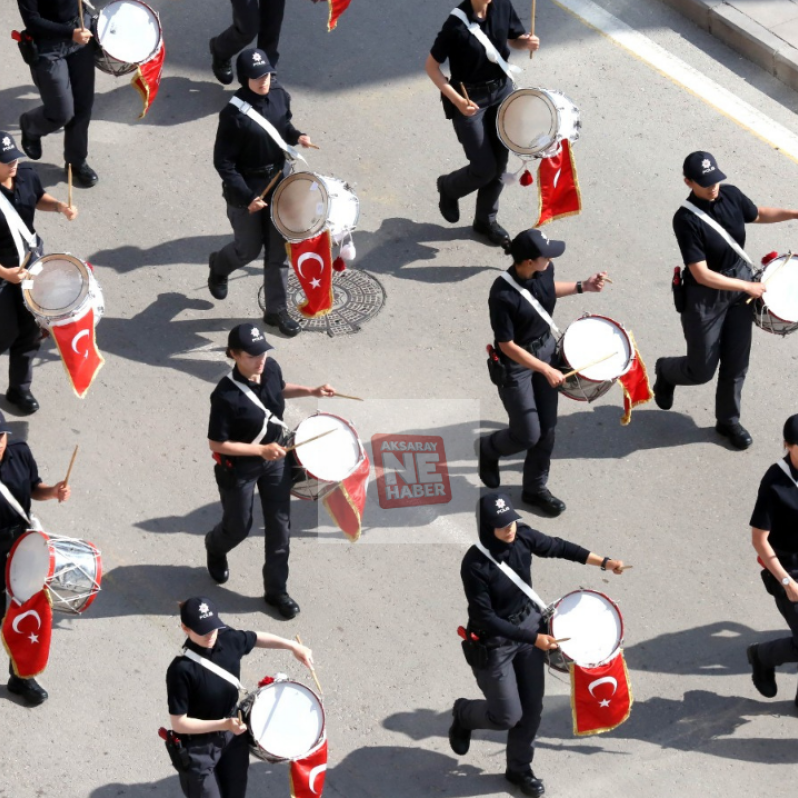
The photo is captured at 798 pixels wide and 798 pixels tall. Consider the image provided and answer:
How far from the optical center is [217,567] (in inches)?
440

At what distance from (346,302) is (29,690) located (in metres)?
4.13

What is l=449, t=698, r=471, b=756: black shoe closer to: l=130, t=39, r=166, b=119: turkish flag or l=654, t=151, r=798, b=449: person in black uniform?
l=654, t=151, r=798, b=449: person in black uniform

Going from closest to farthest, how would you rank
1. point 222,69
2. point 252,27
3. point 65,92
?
point 65,92
point 252,27
point 222,69

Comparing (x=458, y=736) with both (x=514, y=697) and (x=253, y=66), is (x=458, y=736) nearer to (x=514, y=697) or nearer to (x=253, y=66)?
(x=514, y=697)

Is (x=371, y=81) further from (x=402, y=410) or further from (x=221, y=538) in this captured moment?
(x=221, y=538)

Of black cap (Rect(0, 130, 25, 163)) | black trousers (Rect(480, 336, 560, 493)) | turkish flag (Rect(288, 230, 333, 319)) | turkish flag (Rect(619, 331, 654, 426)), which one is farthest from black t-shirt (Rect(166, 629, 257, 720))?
black cap (Rect(0, 130, 25, 163))

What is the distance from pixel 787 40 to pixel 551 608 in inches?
293

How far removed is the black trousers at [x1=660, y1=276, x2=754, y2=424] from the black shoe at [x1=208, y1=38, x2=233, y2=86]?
5.04 meters

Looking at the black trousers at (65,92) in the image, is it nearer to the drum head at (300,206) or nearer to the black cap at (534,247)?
the drum head at (300,206)

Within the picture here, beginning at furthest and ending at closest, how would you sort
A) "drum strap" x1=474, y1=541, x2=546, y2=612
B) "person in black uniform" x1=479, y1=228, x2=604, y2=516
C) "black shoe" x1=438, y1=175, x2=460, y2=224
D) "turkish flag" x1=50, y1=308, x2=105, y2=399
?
"black shoe" x1=438, y1=175, x2=460, y2=224 → "turkish flag" x1=50, y1=308, x2=105, y2=399 → "person in black uniform" x1=479, y1=228, x2=604, y2=516 → "drum strap" x1=474, y1=541, x2=546, y2=612

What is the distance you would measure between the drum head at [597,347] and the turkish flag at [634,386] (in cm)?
10

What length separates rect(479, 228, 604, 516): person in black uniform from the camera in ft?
36.4

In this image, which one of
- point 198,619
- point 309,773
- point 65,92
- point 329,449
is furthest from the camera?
point 65,92

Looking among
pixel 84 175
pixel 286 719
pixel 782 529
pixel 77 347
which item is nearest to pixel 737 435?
pixel 782 529
